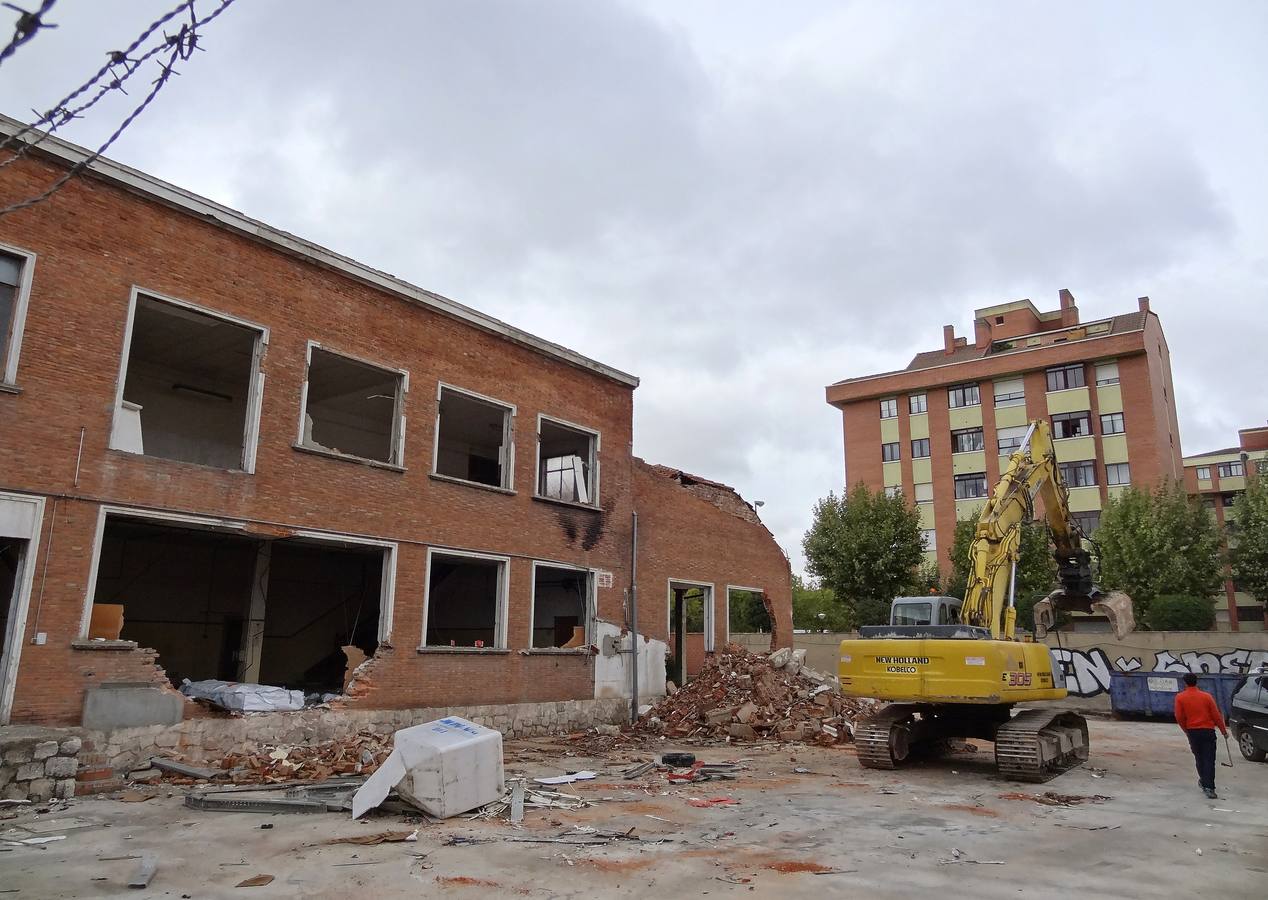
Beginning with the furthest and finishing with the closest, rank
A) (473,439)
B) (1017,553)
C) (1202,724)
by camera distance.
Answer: (473,439)
(1017,553)
(1202,724)

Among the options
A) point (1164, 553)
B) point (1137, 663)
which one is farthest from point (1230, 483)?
point (1137, 663)

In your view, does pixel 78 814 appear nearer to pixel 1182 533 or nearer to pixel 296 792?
pixel 296 792

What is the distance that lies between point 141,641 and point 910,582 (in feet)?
94.4

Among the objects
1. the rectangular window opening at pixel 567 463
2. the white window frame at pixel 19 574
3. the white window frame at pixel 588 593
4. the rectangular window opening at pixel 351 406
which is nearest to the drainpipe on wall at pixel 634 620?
the white window frame at pixel 588 593

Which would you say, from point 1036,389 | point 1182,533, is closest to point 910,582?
point 1182,533

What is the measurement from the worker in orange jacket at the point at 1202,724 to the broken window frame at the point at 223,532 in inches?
453

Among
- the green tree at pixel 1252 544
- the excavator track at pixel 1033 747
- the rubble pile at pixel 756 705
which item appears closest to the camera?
the excavator track at pixel 1033 747

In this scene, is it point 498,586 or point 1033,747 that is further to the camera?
point 498,586

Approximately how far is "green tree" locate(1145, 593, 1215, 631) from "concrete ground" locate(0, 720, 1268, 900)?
20422 millimetres

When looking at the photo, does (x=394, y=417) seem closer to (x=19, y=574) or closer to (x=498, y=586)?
(x=498, y=586)

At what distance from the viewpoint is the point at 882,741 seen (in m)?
12.9

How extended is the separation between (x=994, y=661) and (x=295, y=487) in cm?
1058

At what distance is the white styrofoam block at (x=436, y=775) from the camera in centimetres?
884

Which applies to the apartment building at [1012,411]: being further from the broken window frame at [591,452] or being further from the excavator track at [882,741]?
the excavator track at [882,741]
